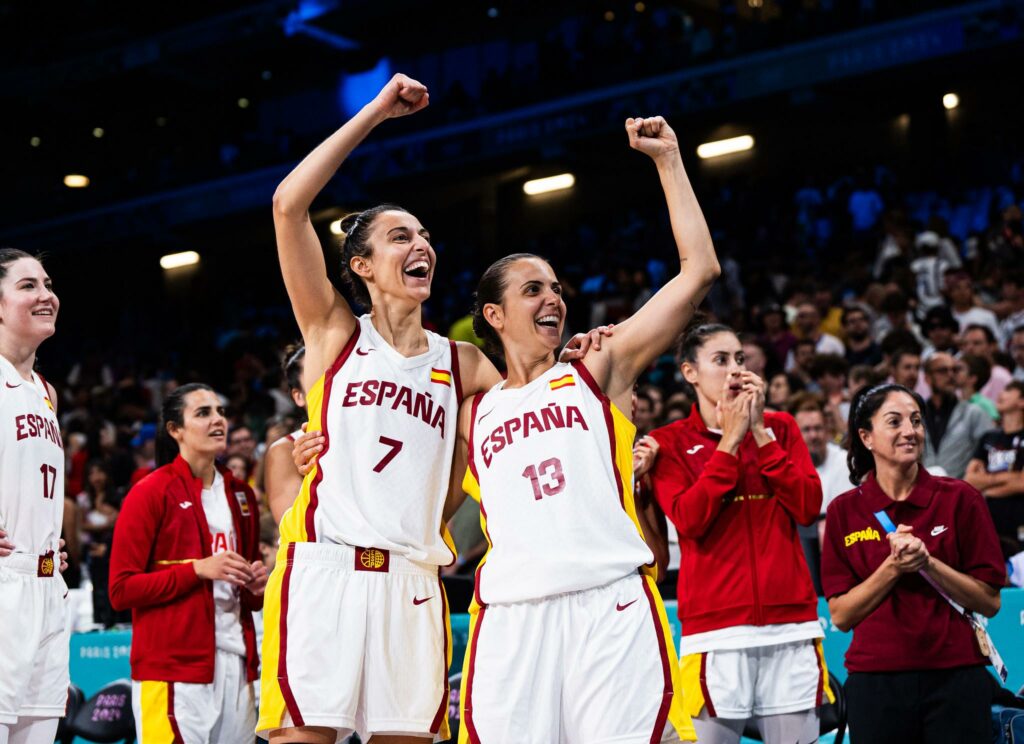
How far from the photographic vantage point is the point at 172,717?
559cm

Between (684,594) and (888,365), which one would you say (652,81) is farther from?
(684,594)

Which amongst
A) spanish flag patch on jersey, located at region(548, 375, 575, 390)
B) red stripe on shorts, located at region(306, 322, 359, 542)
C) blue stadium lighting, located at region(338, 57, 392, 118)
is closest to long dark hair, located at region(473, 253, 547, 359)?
spanish flag patch on jersey, located at region(548, 375, 575, 390)

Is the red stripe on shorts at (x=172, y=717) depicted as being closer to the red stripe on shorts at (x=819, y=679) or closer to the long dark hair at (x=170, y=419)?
the long dark hair at (x=170, y=419)

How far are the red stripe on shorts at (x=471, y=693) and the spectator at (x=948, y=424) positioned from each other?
542cm

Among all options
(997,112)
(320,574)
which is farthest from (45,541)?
(997,112)

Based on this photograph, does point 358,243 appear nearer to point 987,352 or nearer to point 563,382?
point 563,382

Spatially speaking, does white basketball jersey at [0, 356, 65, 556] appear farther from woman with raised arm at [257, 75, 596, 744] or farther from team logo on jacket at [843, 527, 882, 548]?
team logo on jacket at [843, 527, 882, 548]

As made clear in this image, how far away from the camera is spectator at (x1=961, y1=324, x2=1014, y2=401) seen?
955cm

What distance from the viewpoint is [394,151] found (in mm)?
21609

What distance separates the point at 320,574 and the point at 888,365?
22.5 feet

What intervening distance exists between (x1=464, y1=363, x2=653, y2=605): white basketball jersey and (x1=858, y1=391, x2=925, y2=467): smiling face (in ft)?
4.47

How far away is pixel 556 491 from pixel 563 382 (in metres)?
0.39

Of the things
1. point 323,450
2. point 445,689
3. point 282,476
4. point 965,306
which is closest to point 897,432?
point 445,689

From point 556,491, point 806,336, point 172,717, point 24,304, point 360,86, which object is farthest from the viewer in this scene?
point 360,86
